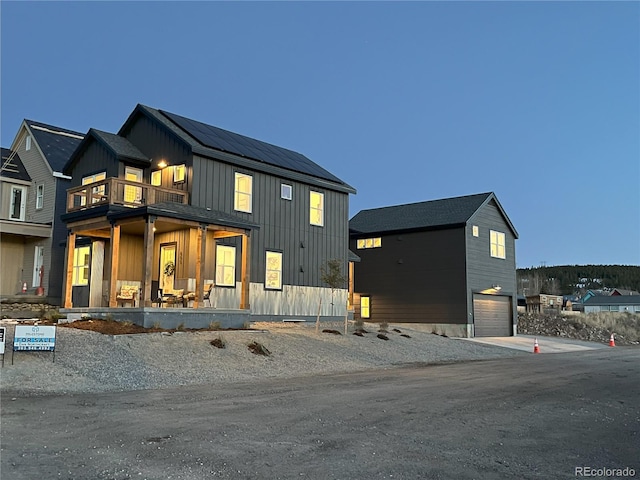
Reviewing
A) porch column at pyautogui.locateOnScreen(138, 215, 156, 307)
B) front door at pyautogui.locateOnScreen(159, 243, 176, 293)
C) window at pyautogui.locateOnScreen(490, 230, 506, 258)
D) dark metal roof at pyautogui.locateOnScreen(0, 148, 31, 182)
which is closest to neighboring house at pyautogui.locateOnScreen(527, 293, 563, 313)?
window at pyautogui.locateOnScreen(490, 230, 506, 258)

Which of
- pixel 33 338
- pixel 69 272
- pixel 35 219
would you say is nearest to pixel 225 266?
pixel 69 272

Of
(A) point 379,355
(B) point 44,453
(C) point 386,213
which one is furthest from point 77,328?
(C) point 386,213

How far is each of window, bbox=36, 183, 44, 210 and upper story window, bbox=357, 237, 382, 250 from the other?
56.7 ft

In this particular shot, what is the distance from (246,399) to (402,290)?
2378cm

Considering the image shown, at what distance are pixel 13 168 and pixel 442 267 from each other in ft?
69.5

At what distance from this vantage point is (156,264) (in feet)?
70.8

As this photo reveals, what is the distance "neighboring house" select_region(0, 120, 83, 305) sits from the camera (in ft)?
84.0


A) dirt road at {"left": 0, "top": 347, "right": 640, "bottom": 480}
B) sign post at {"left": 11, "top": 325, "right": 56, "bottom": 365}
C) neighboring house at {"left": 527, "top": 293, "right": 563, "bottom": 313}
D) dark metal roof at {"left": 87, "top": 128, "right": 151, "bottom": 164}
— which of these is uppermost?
dark metal roof at {"left": 87, "top": 128, "right": 151, "bottom": 164}

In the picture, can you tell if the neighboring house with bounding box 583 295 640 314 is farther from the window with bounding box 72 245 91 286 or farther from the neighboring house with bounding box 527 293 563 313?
the window with bounding box 72 245 91 286

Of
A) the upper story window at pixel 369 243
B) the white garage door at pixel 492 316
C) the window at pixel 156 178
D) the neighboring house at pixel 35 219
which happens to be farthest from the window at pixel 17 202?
the white garage door at pixel 492 316

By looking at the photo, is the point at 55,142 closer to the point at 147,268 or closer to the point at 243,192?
the point at 243,192

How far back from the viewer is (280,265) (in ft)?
78.0

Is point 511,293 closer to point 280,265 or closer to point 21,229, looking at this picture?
point 280,265

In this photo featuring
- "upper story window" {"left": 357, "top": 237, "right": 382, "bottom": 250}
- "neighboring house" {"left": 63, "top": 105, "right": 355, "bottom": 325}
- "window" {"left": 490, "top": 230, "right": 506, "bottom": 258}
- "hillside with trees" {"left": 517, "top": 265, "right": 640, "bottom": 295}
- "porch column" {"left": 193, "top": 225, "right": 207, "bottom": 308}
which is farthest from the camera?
"hillside with trees" {"left": 517, "top": 265, "right": 640, "bottom": 295}
